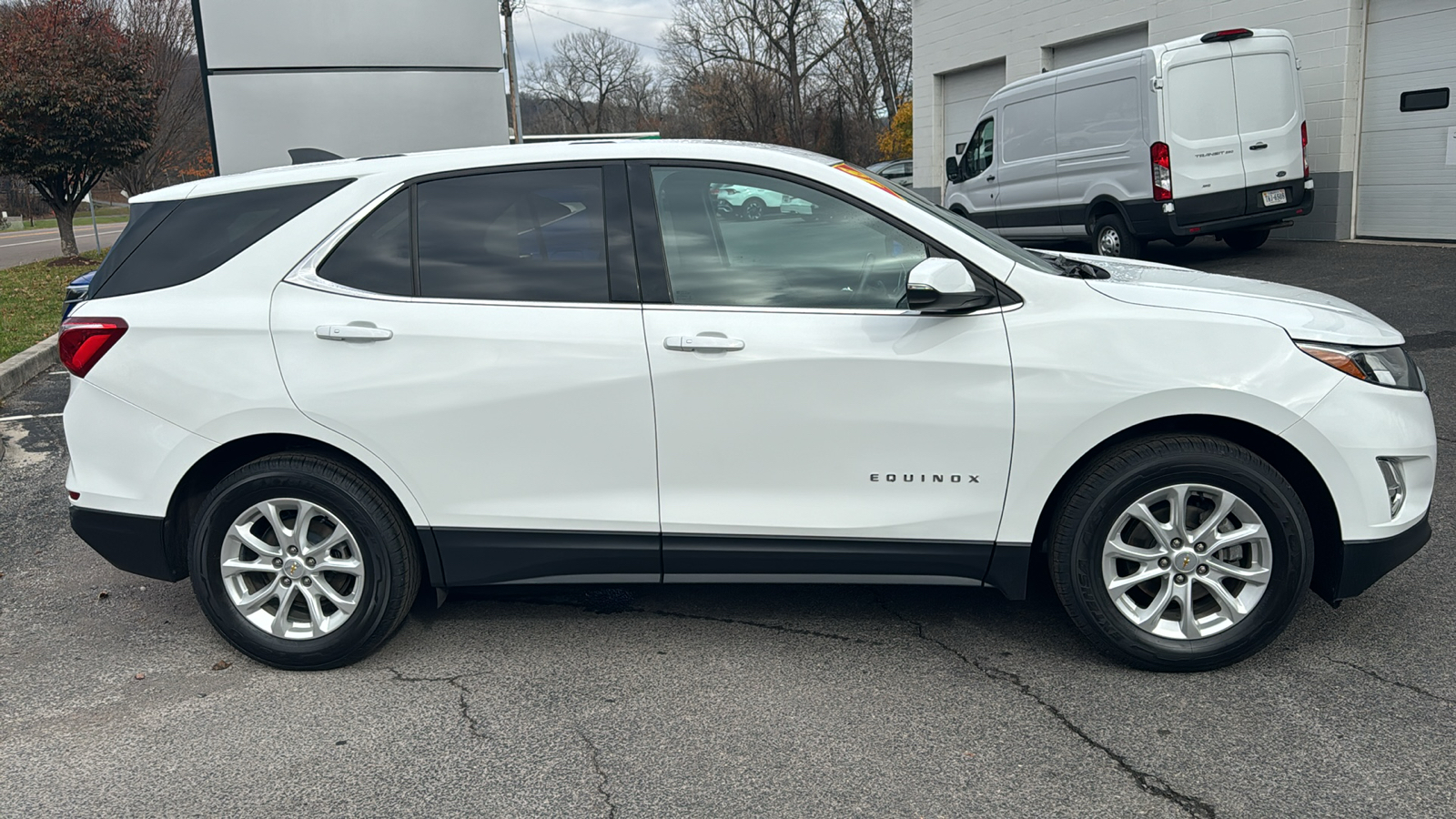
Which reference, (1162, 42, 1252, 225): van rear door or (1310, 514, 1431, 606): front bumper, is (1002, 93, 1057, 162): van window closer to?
(1162, 42, 1252, 225): van rear door

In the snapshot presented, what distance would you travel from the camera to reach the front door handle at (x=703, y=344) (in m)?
3.52

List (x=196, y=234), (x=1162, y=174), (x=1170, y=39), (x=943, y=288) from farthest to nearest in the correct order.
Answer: (x=1170, y=39), (x=1162, y=174), (x=196, y=234), (x=943, y=288)

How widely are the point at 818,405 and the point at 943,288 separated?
1.72 feet

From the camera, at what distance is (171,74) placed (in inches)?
1208

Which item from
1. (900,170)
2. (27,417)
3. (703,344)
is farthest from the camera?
(900,170)

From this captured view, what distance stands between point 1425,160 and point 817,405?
12.5 metres

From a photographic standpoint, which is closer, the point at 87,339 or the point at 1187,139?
the point at 87,339

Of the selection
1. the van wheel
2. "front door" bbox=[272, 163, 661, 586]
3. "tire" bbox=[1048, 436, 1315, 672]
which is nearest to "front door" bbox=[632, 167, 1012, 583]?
"front door" bbox=[272, 163, 661, 586]

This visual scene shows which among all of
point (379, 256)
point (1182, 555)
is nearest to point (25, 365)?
point (379, 256)

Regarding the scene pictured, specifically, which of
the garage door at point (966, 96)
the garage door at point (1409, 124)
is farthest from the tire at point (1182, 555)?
the garage door at point (966, 96)

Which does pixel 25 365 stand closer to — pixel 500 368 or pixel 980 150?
pixel 500 368

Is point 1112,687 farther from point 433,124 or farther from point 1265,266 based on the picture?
point 1265,266

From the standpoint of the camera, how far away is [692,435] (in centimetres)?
358

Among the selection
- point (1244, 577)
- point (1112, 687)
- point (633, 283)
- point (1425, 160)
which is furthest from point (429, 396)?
point (1425, 160)
